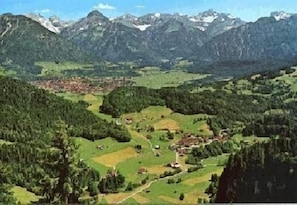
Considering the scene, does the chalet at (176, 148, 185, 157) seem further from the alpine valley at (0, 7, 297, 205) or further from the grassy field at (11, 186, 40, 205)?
the grassy field at (11, 186, 40, 205)

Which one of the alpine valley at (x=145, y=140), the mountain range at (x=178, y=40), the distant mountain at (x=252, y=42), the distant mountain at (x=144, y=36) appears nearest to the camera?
the alpine valley at (x=145, y=140)

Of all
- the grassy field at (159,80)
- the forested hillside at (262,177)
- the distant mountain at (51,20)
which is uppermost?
the distant mountain at (51,20)

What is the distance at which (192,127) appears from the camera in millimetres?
21438

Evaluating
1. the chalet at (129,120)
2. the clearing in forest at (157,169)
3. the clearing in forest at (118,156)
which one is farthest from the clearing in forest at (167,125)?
the clearing in forest at (157,169)

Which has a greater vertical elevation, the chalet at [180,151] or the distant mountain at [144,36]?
the distant mountain at [144,36]

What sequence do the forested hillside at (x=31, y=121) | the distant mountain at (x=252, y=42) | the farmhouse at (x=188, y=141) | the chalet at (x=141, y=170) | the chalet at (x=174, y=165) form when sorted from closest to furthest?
the forested hillside at (x=31, y=121)
the chalet at (x=141, y=170)
the chalet at (x=174, y=165)
the farmhouse at (x=188, y=141)
the distant mountain at (x=252, y=42)

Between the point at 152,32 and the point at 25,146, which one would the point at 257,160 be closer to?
the point at 25,146

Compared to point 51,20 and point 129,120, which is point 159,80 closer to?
point 129,120

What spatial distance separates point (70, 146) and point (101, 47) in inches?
4109

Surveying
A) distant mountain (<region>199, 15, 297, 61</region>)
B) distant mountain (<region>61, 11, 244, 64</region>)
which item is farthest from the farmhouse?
distant mountain (<region>199, 15, 297, 61</region>)

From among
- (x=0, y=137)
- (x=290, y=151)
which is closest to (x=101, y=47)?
(x=0, y=137)

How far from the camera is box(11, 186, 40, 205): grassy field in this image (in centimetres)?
581

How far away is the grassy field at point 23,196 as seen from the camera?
581 cm

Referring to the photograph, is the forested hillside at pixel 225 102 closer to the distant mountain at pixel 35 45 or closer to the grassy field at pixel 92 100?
the grassy field at pixel 92 100
